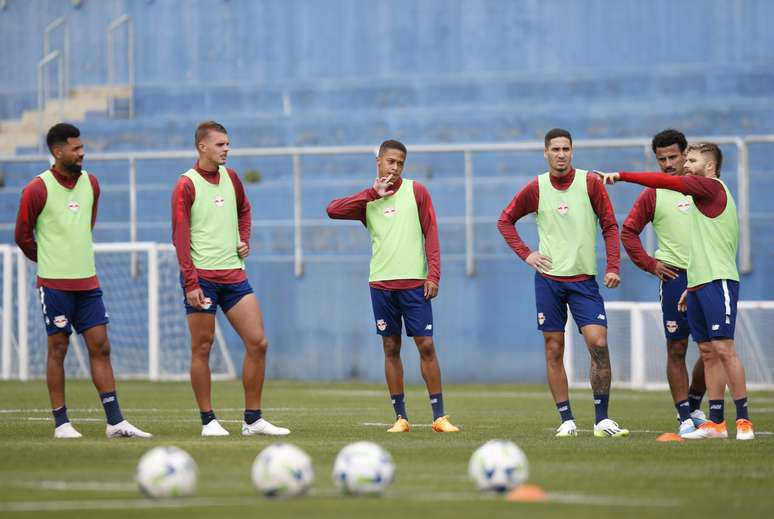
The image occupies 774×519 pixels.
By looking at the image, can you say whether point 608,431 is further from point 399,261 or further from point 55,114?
point 55,114

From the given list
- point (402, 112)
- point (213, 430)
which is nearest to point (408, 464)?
point (213, 430)

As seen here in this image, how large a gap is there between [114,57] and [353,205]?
17.5 metres

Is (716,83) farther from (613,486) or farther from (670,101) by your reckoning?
(613,486)

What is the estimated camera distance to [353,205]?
12.0m

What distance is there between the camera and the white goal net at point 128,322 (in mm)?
21344

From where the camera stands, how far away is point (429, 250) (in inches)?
470

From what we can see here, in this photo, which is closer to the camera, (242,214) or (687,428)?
(687,428)

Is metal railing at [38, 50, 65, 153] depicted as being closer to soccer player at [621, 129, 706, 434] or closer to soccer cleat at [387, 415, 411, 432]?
soccer cleat at [387, 415, 411, 432]

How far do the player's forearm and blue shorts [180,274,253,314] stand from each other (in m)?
1.06

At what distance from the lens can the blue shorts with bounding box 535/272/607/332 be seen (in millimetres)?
11195

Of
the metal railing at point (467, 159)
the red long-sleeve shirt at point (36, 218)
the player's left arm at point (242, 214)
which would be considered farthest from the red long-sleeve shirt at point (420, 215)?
the metal railing at point (467, 159)

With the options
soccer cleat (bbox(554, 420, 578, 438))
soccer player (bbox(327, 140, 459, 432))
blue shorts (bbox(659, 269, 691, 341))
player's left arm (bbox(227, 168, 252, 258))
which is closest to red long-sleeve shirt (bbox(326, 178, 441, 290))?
soccer player (bbox(327, 140, 459, 432))

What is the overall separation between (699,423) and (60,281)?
16.3 feet

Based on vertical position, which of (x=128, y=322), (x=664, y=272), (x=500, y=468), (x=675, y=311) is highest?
(x=664, y=272)
